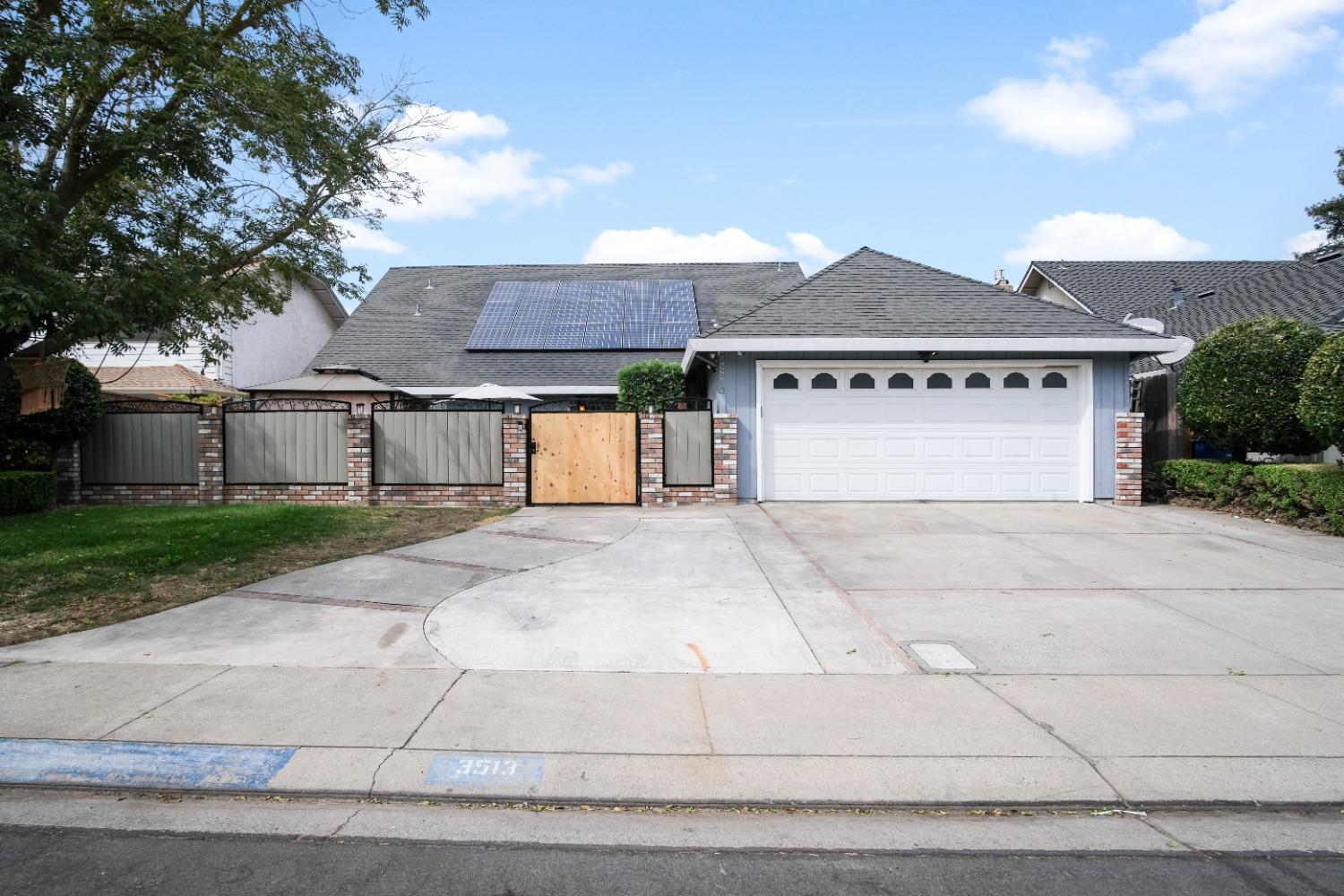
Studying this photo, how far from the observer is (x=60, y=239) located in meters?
7.88

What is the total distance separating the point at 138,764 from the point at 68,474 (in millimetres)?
12432

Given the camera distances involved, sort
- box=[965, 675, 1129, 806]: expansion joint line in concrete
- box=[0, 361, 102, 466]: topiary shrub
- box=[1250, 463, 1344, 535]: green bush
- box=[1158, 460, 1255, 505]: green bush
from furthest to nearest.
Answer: box=[0, 361, 102, 466]: topiary shrub < box=[1158, 460, 1255, 505]: green bush < box=[1250, 463, 1344, 535]: green bush < box=[965, 675, 1129, 806]: expansion joint line in concrete

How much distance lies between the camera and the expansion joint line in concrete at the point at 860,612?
5.48 meters

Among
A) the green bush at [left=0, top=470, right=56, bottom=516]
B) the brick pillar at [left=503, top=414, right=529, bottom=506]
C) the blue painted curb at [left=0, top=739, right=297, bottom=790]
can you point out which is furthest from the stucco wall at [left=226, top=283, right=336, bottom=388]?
the blue painted curb at [left=0, top=739, right=297, bottom=790]

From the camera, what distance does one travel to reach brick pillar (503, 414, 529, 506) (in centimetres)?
1336

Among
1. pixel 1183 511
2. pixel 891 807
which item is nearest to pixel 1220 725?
pixel 891 807

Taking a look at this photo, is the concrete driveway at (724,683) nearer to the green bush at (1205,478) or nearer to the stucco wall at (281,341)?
the green bush at (1205,478)

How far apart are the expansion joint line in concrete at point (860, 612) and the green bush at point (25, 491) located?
1179 centimetres

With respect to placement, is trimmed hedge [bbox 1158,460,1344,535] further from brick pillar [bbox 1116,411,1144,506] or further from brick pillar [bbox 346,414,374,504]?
brick pillar [bbox 346,414,374,504]

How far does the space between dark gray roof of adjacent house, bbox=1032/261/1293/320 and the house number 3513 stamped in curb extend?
2229 centimetres

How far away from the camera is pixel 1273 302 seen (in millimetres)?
16609

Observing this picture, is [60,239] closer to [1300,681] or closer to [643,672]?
[643,672]

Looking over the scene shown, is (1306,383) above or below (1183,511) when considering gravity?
above

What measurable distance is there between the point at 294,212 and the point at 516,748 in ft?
29.1
